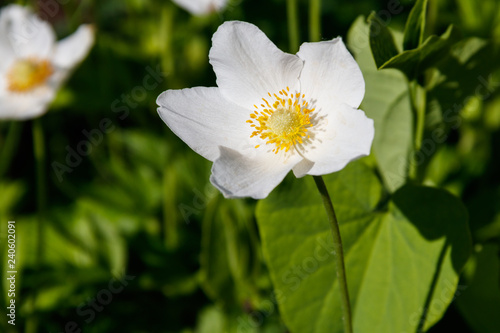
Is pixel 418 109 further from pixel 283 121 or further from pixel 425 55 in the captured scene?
pixel 283 121

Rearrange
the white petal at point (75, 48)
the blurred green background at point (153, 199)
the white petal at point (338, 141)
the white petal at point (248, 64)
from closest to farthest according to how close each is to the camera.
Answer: the white petal at point (338, 141) < the white petal at point (248, 64) < the blurred green background at point (153, 199) < the white petal at point (75, 48)

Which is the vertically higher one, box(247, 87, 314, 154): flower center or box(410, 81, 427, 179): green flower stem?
box(247, 87, 314, 154): flower center

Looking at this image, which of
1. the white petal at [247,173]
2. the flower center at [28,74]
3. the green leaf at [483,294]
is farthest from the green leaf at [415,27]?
the flower center at [28,74]

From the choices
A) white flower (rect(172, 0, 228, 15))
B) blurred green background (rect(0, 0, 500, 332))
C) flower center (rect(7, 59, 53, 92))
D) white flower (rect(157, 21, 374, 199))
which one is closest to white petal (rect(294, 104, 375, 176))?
white flower (rect(157, 21, 374, 199))

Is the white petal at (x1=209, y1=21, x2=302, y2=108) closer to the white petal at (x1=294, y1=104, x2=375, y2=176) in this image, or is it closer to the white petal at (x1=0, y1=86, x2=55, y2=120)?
the white petal at (x1=294, y1=104, x2=375, y2=176)

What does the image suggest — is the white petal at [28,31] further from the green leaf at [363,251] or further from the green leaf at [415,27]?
the green leaf at [415,27]

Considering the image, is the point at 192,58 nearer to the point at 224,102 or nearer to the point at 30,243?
the point at 30,243
